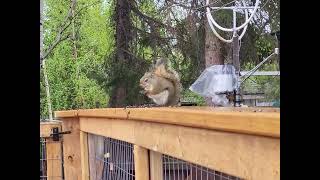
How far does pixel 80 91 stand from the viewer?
22.7ft

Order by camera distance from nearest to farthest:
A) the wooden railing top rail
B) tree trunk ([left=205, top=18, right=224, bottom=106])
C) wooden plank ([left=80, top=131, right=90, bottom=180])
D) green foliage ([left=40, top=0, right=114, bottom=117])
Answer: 1. the wooden railing top rail
2. wooden plank ([left=80, top=131, right=90, bottom=180])
3. tree trunk ([left=205, top=18, right=224, bottom=106])
4. green foliage ([left=40, top=0, right=114, bottom=117])

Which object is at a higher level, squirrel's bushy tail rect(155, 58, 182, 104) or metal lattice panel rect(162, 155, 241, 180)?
squirrel's bushy tail rect(155, 58, 182, 104)

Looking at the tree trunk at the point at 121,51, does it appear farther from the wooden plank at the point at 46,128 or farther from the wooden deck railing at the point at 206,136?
the wooden deck railing at the point at 206,136

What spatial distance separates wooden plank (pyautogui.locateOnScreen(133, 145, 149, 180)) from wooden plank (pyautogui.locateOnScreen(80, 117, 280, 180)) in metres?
0.02

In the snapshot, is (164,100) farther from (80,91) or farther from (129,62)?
(80,91)

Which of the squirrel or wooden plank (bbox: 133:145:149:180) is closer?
wooden plank (bbox: 133:145:149:180)

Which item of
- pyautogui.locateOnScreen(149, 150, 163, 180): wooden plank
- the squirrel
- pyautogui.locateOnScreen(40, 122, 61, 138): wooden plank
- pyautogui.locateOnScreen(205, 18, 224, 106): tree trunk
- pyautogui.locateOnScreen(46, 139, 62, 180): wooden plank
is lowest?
pyautogui.locateOnScreen(46, 139, 62, 180): wooden plank

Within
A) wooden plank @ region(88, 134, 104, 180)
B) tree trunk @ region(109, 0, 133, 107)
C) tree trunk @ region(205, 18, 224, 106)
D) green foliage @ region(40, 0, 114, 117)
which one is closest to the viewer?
wooden plank @ region(88, 134, 104, 180)

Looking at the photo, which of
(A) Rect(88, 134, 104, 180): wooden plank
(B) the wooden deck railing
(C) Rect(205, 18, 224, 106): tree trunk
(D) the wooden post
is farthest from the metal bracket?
(C) Rect(205, 18, 224, 106): tree trunk

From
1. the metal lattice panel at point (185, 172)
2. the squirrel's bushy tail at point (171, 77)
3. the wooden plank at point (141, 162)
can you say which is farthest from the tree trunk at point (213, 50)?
the metal lattice panel at point (185, 172)

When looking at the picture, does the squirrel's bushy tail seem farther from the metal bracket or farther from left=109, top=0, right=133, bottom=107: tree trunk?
left=109, top=0, right=133, bottom=107: tree trunk

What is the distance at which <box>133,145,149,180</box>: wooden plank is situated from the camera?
1049mm

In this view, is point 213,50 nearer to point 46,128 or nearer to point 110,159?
point 46,128

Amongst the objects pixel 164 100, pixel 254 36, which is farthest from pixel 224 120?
pixel 254 36
